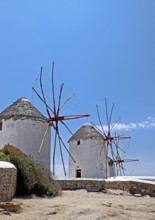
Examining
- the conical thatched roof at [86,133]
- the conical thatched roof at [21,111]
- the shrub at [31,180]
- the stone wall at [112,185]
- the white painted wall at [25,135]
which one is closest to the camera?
the shrub at [31,180]

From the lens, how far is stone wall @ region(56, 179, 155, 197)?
1320 centimetres

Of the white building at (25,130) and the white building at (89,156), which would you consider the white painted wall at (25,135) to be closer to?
the white building at (25,130)

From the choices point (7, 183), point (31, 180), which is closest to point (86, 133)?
point (31, 180)

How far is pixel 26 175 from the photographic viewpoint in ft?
34.8

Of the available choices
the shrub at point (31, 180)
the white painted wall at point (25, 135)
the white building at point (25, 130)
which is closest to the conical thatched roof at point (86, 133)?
the white building at point (25, 130)

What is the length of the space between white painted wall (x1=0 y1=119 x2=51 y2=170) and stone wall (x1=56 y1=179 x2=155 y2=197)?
12.0 feet

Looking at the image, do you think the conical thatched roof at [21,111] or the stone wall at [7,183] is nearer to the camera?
the stone wall at [7,183]

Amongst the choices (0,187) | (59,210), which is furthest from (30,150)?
(59,210)

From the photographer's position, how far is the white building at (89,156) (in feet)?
81.5

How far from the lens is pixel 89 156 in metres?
25.2

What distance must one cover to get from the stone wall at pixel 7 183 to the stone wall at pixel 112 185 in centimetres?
615

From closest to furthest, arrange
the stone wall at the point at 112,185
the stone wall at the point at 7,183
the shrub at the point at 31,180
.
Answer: the stone wall at the point at 7,183 < the shrub at the point at 31,180 < the stone wall at the point at 112,185

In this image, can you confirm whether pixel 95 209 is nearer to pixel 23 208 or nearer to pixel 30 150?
pixel 23 208

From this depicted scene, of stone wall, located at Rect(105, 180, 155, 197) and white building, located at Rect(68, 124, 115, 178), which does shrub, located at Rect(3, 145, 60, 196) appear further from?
white building, located at Rect(68, 124, 115, 178)
